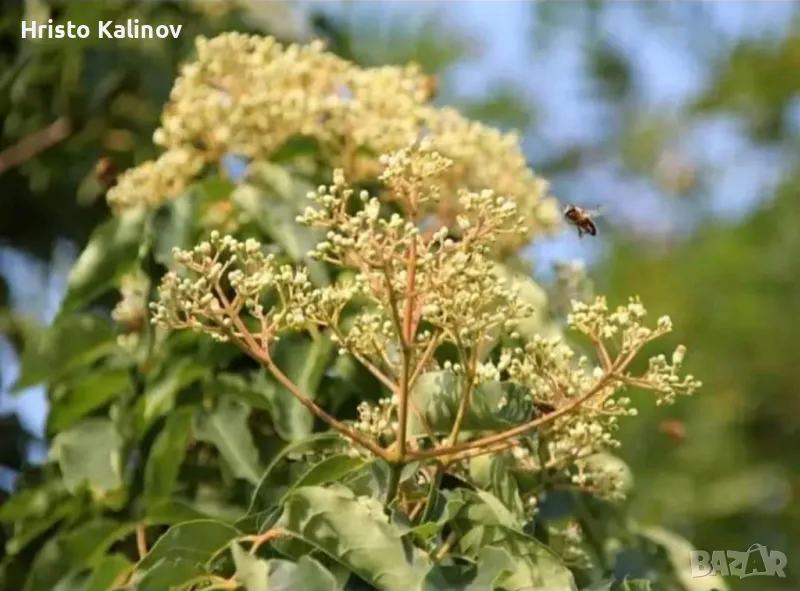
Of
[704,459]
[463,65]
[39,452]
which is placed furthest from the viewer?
[463,65]

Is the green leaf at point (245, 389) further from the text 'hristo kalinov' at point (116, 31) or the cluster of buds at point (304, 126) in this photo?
the text 'hristo kalinov' at point (116, 31)

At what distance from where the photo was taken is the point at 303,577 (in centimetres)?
93

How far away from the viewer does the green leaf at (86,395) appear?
145 cm

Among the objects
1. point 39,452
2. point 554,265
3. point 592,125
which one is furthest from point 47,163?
point 592,125

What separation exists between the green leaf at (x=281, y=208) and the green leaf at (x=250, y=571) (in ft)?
1.44

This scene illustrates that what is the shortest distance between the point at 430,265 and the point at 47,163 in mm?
1345

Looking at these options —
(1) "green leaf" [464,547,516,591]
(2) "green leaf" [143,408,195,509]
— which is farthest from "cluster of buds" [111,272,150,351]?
(1) "green leaf" [464,547,516,591]

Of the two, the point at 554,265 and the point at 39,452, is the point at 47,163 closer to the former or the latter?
the point at 39,452

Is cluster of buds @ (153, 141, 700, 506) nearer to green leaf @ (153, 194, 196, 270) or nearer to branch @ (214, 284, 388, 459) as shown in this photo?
branch @ (214, 284, 388, 459)

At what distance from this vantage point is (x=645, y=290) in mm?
4457

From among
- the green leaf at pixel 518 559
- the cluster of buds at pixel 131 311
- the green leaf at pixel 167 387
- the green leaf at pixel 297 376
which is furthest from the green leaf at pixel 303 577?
the cluster of buds at pixel 131 311

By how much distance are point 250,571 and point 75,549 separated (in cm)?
50

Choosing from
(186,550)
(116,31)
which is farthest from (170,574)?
(116,31)

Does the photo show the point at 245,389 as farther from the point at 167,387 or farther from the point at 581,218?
the point at 581,218
